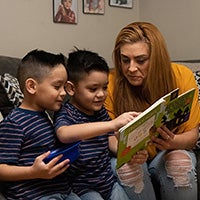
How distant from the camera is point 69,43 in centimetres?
249

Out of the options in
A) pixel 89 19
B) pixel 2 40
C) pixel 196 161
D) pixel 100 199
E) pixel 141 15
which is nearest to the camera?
pixel 100 199

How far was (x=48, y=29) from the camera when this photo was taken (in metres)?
2.35

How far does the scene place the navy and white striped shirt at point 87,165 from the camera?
1.45 meters

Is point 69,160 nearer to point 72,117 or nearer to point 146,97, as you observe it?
point 72,117

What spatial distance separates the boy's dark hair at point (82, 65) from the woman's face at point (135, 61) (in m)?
0.26

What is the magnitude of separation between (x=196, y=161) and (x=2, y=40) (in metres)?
1.16

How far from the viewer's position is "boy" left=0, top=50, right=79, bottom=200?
49.6 inches

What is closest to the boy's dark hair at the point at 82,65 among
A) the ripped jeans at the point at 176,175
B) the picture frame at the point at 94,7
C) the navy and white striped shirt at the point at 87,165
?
the navy and white striped shirt at the point at 87,165

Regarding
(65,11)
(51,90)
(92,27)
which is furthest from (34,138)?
(92,27)

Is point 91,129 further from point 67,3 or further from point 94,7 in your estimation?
point 94,7

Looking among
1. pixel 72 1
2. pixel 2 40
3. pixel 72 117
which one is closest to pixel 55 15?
pixel 72 1

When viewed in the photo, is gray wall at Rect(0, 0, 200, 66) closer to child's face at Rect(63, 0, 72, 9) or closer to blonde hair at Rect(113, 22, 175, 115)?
child's face at Rect(63, 0, 72, 9)

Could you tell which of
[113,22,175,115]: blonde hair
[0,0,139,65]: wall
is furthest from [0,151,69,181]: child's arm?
[0,0,139,65]: wall

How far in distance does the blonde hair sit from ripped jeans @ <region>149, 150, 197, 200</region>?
27cm
